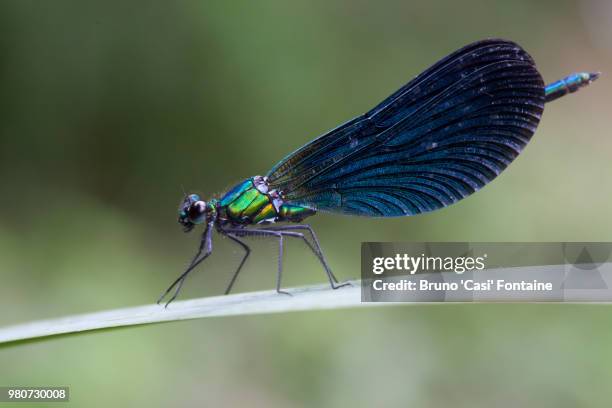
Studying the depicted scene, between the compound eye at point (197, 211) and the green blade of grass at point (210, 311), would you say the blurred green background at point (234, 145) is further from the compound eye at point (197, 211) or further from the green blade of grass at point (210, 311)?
the green blade of grass at point (210, 311)

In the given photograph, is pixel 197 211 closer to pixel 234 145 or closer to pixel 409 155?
pixel 409 155

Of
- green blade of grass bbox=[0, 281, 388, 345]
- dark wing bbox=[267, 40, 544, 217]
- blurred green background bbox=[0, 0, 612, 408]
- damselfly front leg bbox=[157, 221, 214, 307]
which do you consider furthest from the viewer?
blurred green background bbox=[0, 0, 612, 408]

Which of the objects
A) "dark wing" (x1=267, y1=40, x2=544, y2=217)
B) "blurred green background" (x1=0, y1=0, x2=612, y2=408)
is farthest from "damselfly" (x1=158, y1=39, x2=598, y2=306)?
"blurred green background" (x1=0, y1=0, x2=612, y2=408)

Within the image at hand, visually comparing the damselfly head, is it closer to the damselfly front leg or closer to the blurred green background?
the damselfly front leg

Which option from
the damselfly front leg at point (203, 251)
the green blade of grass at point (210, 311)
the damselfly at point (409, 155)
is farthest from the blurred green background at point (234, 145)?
the green blade of grass at point (210, 311)

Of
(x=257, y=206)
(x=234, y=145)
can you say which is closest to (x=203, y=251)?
(x=257, y=206)
